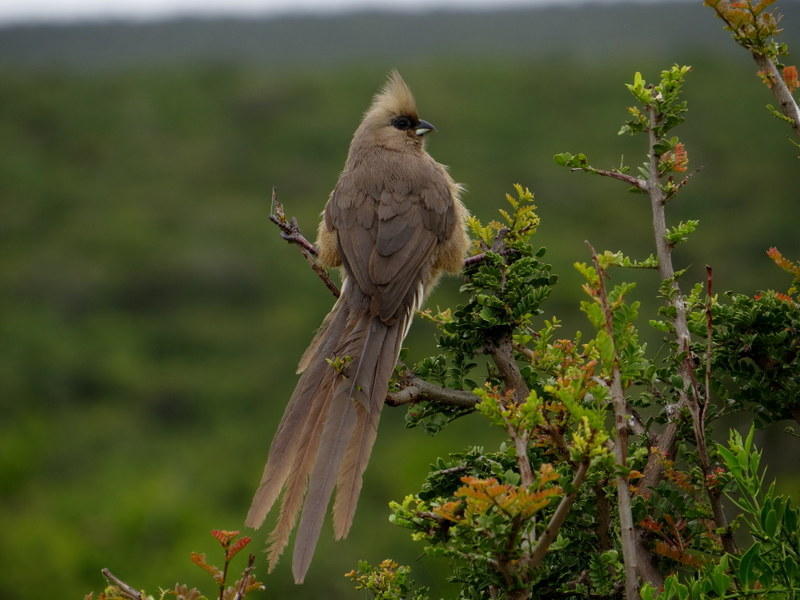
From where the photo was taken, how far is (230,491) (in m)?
28.0

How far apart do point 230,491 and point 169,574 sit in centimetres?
865

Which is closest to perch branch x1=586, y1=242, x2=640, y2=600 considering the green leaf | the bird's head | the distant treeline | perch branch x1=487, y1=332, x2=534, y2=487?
the green leaf

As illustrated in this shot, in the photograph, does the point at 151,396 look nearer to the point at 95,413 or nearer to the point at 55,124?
the point at 95,413

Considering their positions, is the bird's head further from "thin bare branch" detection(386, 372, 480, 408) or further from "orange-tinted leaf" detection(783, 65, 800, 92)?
"orange-tinted leaf" detection(783, 65, 800, 92)

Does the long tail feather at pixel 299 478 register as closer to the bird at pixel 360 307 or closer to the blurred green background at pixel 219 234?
the bird at pixel 360 307

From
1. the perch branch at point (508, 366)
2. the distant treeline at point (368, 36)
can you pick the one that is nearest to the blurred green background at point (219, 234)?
the distant treeline at point (368, 36)

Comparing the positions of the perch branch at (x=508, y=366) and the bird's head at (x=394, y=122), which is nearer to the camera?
the perch branch at (x=508, y=366)

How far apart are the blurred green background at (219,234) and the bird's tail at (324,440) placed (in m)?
12.5

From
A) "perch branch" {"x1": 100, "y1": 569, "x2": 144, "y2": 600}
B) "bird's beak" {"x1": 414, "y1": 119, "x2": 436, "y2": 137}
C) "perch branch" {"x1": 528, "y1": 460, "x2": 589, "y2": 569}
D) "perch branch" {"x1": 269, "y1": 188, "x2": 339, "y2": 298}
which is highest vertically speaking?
"bird's beak" {"x1": 414, "y1": 119, "x2": 436, "y2": 137}

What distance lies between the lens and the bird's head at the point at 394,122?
5410 millimetres

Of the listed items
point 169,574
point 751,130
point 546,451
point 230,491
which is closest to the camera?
point 546,451

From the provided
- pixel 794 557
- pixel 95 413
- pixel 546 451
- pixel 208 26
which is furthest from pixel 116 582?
pixel 208 26

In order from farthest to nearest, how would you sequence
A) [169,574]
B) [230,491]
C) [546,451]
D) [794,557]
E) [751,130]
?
[751,130] < [230,491] < [169,574] < [546,451] < [794,557]

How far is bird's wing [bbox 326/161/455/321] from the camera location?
4.00 m
